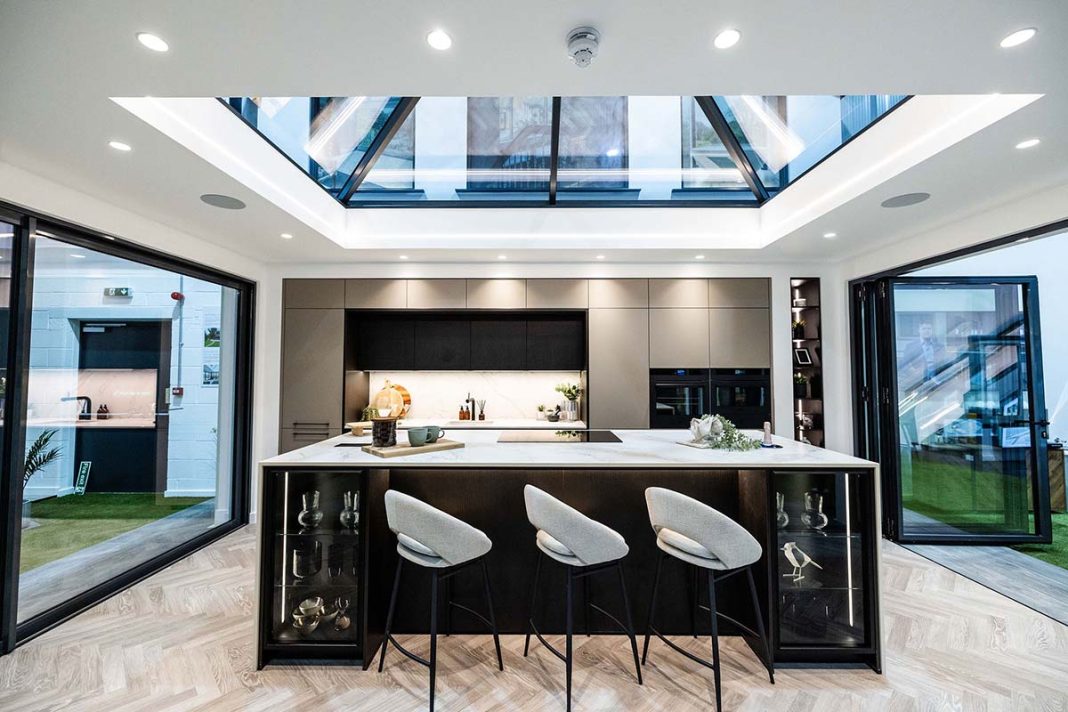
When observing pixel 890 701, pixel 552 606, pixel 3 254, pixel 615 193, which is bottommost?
pixel 890 701

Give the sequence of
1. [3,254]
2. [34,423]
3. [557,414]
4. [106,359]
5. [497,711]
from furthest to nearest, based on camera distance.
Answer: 1. [557,414]
2. [106,359]
3. [34,423]
4. [3,254]
5. [497,711]

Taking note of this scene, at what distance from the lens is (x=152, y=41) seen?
5.53 feet

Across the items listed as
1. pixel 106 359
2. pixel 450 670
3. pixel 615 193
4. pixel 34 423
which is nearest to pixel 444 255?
pixel 615 193

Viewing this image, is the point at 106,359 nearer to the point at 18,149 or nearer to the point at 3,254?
the point at 3,254

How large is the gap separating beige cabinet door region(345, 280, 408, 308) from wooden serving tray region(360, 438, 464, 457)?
2.39 meters

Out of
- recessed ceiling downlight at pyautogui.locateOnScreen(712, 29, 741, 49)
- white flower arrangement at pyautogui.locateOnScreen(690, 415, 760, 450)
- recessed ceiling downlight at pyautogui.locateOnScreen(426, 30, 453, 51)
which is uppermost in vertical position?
recessed ceiling downlight at pyautogui.locateOnScreen(426, 30, 453, 51)

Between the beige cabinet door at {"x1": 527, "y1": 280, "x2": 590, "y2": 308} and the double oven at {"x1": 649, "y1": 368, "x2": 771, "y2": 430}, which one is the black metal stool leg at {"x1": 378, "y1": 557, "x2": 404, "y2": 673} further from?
the double oven at {"x1": 649, "y1": 368, "x2": 771, "y2": 430}

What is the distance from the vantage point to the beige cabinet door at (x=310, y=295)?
15.8ft

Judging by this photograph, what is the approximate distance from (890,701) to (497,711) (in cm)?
167

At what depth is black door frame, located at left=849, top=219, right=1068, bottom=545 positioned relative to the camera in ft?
13.0

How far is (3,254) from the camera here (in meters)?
2.59

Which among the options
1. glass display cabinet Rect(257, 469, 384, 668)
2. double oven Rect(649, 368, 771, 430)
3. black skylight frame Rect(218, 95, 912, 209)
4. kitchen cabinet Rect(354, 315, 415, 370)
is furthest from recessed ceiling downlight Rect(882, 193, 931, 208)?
kitchen cabinet Rect(354, 315, 415, 370)

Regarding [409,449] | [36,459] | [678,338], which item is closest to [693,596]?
[409,449]

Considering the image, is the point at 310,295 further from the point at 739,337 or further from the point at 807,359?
the point at 807,359
